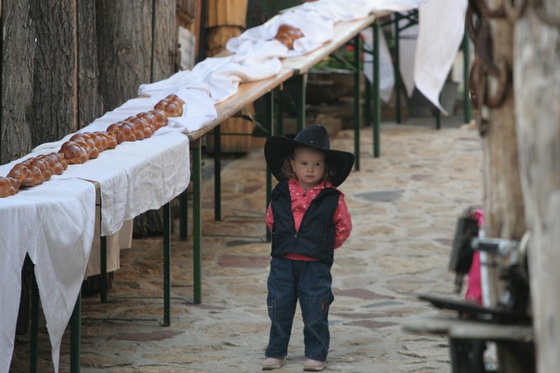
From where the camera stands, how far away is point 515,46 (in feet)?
9.19

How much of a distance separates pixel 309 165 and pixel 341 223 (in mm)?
342

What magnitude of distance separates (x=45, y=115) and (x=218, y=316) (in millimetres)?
1658

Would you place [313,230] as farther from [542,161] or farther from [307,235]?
[542,161]

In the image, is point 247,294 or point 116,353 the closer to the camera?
point 116,353

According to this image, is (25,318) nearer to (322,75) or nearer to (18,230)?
(18,230)

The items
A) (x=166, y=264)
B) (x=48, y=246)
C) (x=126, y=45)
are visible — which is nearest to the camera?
(x=48, y=246)

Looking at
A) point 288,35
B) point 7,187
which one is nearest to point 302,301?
point 7,187

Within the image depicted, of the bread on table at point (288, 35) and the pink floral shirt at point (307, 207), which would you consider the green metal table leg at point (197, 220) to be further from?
the bread on table at point (288, 35)

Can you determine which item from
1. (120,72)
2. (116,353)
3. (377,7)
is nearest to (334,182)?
(116,353)

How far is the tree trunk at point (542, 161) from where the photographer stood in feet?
7.96

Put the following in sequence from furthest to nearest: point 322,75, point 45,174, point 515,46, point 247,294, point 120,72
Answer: point 322,75 → point 120,72 → point 247,294 → point 45,174 → point 515,46

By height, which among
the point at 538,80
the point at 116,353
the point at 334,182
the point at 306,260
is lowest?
the point at 116,353

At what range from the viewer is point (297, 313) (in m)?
7.46

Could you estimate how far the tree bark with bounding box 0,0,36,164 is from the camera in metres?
6.70
